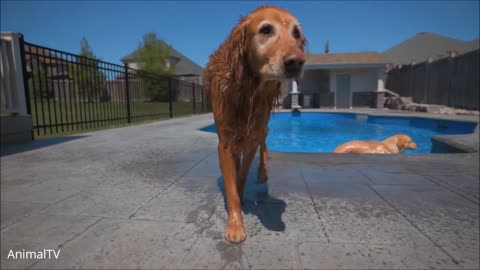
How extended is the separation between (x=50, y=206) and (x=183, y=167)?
1.65m

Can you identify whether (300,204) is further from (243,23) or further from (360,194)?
(243,23)

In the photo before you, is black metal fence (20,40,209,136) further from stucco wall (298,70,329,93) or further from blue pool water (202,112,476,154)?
stucco wall (298,70,329,93)

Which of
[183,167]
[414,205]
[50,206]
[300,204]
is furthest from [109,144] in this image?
[414,205]

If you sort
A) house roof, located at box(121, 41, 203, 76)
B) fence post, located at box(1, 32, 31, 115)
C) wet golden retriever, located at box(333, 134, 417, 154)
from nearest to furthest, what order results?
fence post, located at box(1, 32, 31, 115) → wet golden retriever, located at box(333, 134, 417, 154) → house roof, located at box(121, 41, 203, 76)

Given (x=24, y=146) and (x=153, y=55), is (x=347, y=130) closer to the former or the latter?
(x=24, y=146)

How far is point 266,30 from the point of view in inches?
58.7

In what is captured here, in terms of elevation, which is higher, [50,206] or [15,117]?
[15,117]

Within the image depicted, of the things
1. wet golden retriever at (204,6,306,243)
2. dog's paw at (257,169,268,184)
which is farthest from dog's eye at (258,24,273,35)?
dog's paw at (257,169,268,184)

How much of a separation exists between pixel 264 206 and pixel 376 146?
184 inches

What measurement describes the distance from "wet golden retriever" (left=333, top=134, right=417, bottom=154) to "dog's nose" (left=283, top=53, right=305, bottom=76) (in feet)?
15.1

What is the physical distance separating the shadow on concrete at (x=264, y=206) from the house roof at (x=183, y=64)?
47907 mm

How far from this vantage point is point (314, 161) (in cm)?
404

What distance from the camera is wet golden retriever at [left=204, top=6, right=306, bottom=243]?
1.43 m

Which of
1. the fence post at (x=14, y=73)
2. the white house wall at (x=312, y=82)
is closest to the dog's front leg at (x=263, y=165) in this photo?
the fence post at (x=14, y=73)
